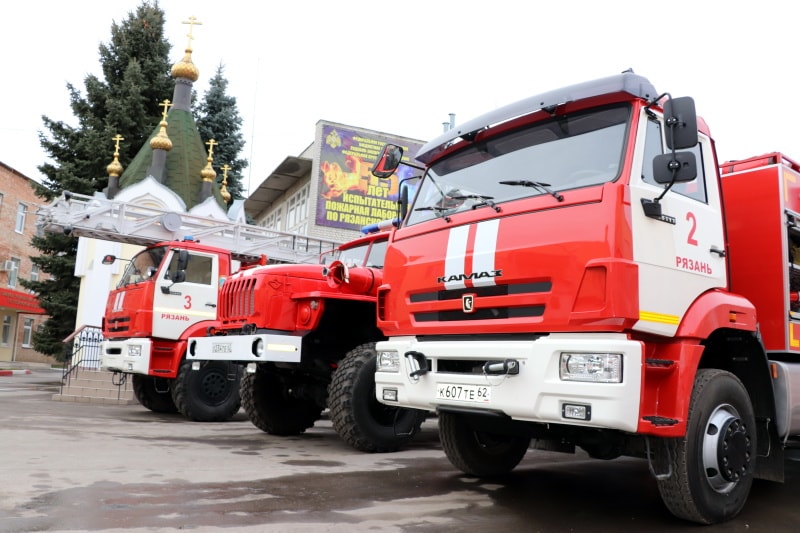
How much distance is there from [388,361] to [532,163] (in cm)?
175

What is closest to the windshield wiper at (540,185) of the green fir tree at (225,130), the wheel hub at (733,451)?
the wheel hub at (733,451)

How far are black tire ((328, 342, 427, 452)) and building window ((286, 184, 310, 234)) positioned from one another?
26.3 m

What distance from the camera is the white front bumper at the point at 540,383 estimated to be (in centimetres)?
362

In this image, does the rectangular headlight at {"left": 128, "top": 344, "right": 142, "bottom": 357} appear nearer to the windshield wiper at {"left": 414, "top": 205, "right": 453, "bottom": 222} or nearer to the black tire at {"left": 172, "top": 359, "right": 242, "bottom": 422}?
the black tire at {"left": 172, "top": 359, "right": 242, "bottom": 422}

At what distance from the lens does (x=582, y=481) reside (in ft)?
19.4

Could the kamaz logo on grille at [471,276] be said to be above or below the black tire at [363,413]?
above

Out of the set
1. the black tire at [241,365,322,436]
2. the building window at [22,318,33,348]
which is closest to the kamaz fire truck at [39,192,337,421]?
the black tire at [241,365,322,436]

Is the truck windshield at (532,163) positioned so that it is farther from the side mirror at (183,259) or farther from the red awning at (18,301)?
the red awning at (18,301)

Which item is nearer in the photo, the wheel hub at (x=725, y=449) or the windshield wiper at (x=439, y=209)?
the wheel hub at (x=725, y=449)

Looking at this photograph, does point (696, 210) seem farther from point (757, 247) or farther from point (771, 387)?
point (771, 387)

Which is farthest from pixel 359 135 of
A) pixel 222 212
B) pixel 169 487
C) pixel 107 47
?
pixel 169 487

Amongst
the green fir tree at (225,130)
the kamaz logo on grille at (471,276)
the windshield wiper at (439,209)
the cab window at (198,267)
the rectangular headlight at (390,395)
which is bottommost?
the rectangular headlight at (390,395)

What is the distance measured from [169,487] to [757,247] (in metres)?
4.69

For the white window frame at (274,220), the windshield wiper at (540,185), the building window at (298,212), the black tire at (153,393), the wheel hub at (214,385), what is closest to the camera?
the windshield wiper at (540,185)
